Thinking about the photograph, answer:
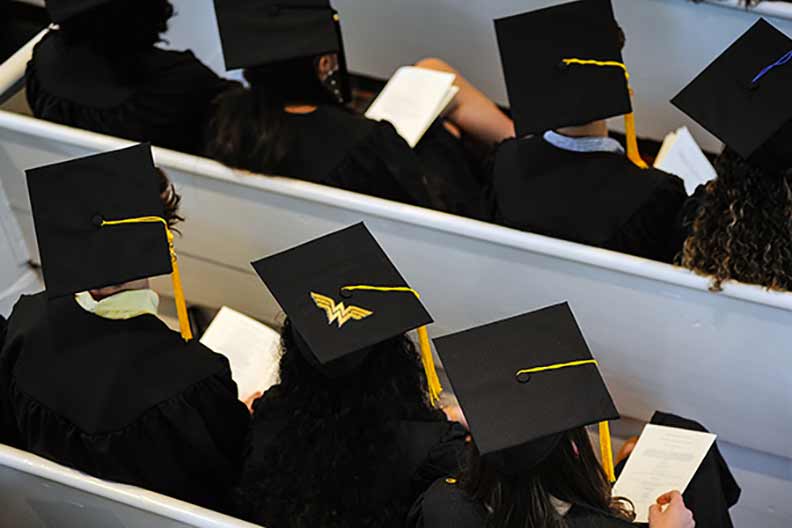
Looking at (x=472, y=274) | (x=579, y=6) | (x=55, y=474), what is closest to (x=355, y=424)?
(x=55, y=474)

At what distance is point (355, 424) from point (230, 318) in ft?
3.14

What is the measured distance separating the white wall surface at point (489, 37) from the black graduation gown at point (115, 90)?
2.55ft

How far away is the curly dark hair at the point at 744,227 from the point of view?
2.05m

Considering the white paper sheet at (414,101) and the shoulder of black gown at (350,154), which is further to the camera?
the white paper sheet at (414,101)

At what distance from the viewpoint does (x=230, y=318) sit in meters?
2.60

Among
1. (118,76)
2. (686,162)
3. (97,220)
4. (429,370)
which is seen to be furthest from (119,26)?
(686,162)

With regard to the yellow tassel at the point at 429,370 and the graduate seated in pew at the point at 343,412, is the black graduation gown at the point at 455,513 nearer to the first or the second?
the graduate seated in pew at the point at 343,412

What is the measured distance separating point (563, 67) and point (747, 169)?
1.61 feet

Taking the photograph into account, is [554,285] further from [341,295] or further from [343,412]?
[343,412]

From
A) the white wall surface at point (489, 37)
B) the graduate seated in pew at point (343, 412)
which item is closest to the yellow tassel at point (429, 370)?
the graduate seated in pew at point (343, 412)

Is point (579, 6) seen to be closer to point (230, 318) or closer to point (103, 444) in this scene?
point (230, 318)

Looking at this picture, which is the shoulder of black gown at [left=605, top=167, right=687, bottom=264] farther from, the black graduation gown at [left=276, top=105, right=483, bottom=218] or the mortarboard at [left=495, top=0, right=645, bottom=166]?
the black graduation gown at [left=276, top=105, right=483, bottom=218]

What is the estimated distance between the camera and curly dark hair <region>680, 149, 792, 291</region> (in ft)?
6.72

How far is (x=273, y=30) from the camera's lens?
2326 millimetres
